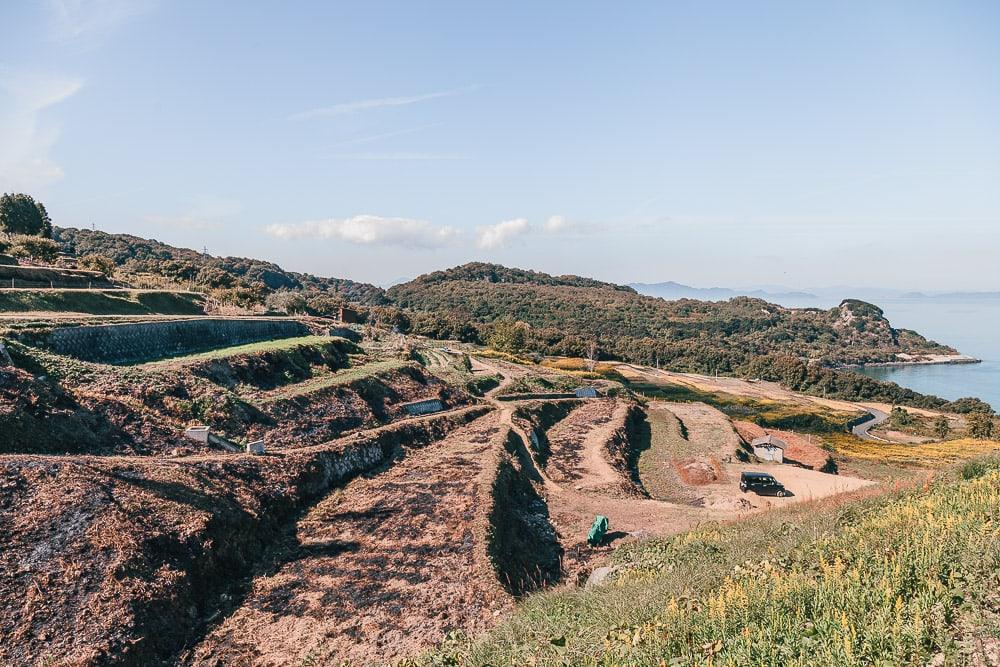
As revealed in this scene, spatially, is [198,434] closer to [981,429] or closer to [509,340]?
[509,340]

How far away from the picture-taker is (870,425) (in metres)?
70.4

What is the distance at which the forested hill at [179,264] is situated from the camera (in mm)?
68250

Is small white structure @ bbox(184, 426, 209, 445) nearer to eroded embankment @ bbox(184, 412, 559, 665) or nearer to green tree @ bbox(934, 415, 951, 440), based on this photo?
eroded embankment @ bbox(184, 412, 559, 665)

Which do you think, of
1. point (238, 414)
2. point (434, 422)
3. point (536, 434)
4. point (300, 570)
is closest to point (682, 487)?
point (536, 434)

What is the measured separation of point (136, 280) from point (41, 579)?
160 feet

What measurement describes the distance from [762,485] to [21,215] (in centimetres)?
9126

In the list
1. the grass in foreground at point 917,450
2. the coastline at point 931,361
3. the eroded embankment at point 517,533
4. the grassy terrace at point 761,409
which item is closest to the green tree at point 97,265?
the eroded embankment at point 517,533

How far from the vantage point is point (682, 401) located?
233 ft

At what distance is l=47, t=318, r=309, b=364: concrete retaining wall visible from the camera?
1060 inches

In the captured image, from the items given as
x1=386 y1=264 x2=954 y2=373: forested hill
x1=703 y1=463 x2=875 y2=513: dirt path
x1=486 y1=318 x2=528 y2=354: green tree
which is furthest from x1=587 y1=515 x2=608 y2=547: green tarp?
x1=386 y1=264 x2=954 y2=373: forested hill

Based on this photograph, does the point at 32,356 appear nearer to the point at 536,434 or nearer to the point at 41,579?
the point at 41,579

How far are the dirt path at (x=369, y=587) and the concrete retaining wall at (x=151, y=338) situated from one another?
54.9ft

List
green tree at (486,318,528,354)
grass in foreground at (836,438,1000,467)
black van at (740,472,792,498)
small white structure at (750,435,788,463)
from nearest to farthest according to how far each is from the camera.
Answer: black van at (740,472,792,498), small white structure at (750,435,788,463), grass in foreground at (836,438,1000,467), green tree at (486,318,528,354)

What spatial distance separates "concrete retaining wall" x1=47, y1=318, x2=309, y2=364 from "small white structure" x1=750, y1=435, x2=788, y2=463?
142 feet
